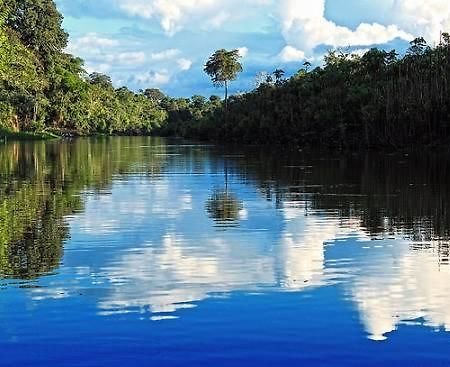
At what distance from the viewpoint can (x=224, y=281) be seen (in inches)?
387

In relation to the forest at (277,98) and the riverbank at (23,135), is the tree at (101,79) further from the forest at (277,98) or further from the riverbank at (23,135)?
the riverbank at (23,135)

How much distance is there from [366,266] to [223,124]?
74381 mm

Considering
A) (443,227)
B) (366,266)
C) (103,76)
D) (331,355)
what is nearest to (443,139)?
(443,227)

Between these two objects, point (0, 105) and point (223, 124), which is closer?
point (0, 105)

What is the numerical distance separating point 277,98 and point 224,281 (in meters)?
65.1

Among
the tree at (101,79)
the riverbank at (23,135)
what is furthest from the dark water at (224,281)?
the tree at (101,79)

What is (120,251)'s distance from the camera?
39.5 feet

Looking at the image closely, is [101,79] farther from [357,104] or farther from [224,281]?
[224,281]

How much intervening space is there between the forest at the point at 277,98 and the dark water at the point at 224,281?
109ft

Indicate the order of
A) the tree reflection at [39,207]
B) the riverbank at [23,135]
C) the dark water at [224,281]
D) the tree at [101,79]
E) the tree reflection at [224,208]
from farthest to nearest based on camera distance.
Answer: the tree at [101,79]
the riverbank at [23,135]
the tree reflection at [224,208]
the tree reflection at [39,207]
the dark water at [224,281]

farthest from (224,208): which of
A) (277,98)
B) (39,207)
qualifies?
(277,98)

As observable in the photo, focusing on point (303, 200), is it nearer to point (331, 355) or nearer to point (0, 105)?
point (331, 355)

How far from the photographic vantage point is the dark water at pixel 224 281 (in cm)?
715

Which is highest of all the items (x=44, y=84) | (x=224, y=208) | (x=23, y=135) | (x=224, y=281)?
(x=44, y=84)
